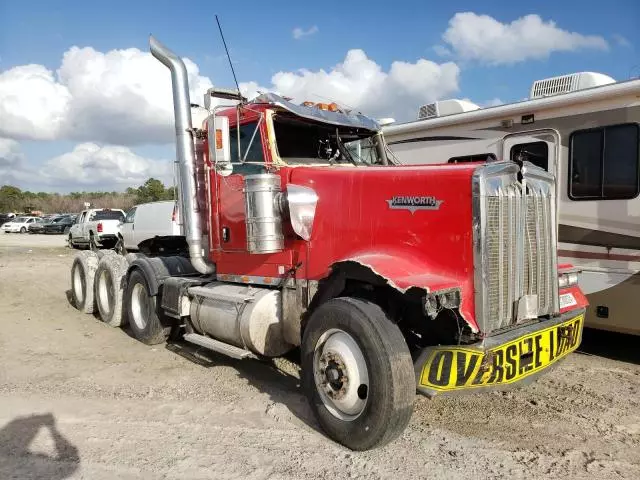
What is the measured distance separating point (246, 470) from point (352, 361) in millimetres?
1035

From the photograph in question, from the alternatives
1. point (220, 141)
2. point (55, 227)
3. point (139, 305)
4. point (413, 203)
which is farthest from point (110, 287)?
point (55, 227)

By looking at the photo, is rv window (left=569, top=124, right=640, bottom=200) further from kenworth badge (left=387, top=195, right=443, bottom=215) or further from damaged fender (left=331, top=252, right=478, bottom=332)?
damaged fender (left=331, top=252, right=478, bottom=332)

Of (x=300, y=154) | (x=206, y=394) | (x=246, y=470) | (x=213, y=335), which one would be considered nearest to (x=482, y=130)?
(x=300, y=154)

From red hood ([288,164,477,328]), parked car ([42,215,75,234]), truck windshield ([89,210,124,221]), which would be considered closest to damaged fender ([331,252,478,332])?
red hood ([288,164,477,328])

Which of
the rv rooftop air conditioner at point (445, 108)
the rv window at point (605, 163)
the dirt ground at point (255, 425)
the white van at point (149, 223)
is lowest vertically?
the dirt ground at point (255, 425)

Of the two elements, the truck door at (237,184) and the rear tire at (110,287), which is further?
the rear tire at (110,287)

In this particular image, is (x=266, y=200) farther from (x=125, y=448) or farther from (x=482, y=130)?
(x=482, y=130)

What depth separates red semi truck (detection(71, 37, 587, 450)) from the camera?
370 cm

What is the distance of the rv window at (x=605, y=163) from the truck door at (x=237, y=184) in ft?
12.3

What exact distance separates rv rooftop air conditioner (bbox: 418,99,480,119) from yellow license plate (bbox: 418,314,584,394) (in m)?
4.49

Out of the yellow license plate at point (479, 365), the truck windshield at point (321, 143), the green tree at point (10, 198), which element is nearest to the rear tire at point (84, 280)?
the truck windshield at point (321, 143)

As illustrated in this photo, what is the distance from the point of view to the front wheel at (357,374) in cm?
359

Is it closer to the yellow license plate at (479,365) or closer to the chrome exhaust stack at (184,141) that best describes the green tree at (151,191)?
the chrome exhaust stack at (184,141)

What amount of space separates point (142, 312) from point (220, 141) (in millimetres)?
3337
